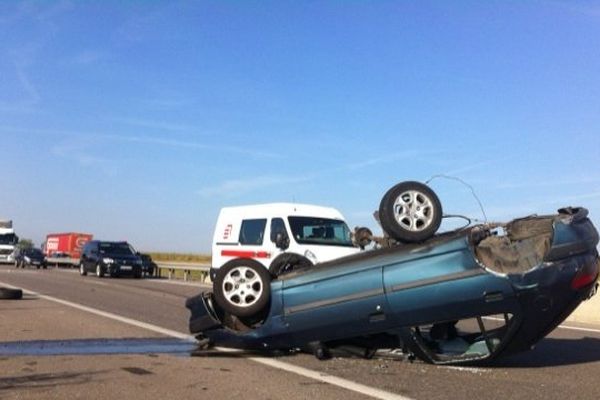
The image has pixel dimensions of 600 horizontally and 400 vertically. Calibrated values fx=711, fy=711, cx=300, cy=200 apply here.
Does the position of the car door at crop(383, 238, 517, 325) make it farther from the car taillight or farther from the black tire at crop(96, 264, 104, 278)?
the black tire at crop(96, 264, 104, 278)

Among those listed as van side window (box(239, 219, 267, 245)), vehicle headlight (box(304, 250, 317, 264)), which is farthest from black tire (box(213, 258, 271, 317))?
van side window (box(239, 219, 267, 245))

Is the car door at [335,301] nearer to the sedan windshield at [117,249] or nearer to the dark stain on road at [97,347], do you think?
the dark stain on road at [97,347]

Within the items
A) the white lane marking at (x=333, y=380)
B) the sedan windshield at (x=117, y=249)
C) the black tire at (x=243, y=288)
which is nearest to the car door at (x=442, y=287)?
the white lane marking at (x=333, y=380)

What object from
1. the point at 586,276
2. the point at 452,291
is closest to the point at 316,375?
the point at 452,291

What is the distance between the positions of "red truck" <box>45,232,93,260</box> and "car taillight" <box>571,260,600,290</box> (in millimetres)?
46429

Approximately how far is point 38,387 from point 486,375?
447 centimetres

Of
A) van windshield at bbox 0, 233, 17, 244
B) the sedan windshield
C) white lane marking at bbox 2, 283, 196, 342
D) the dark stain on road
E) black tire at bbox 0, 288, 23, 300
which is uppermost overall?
van windshield at bbox 0, 233, 17, 244

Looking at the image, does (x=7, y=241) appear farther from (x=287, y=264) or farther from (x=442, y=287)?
(x=442, y=287)

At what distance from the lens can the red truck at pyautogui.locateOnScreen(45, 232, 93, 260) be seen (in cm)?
5227

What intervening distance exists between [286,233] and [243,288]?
5.93 m

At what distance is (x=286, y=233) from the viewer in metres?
13.9

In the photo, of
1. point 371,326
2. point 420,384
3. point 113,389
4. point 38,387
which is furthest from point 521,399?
point 38,387

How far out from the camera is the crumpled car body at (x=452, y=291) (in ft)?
22.7

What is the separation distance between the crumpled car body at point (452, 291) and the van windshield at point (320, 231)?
619 centimetres
